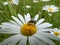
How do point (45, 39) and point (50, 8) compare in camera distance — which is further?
point (50, 8)

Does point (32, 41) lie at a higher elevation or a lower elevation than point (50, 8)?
lower

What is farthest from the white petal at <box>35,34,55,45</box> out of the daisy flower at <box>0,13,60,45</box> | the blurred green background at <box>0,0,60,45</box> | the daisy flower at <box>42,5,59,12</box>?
the daisy flower at <box>42,5,59,12</box>

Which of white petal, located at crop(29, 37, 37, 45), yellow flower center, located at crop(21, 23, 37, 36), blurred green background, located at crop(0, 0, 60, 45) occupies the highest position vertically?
blurred green background, located at crop(0, 0, 60, 45)

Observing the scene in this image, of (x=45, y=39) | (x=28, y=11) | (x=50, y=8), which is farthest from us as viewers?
(x=50, y=8)

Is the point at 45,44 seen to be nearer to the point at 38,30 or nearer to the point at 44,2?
the point at 38,30

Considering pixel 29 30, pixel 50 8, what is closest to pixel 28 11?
pixel 50 8

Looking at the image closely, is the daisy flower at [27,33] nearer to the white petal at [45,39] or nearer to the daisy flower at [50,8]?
the white petal at [45,39]

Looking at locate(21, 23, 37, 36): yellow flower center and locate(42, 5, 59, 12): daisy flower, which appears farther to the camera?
locate(42, 5, 59, 12): daisy flower

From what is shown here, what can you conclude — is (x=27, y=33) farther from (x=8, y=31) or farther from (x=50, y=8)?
(x=50, y=8)

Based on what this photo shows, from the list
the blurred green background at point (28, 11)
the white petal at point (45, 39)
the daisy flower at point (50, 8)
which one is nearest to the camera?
the white petal at point (45, 39)

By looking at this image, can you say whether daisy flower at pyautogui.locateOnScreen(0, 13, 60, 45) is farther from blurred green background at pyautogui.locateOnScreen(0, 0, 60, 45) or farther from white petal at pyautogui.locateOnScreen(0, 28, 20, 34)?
blurred green background at pyautogui.locateOnScreen(0, 0, 60, 45)

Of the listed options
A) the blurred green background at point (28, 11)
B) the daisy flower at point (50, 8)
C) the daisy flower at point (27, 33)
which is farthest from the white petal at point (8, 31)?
the daisy flower at point (50, 8)
